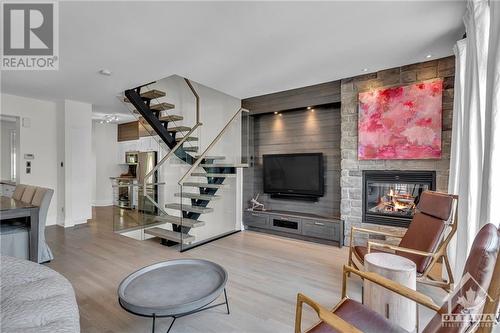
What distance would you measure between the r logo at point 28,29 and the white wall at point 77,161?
2462 millimetres

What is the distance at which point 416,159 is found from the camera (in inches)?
136

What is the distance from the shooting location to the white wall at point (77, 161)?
5184 millimetres

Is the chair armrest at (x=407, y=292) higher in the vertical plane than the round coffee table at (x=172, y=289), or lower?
higher

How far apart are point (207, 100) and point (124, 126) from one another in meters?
4.28

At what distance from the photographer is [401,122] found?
3.54 meters

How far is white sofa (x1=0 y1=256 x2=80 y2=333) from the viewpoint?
92 cm

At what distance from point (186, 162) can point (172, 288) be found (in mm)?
2964

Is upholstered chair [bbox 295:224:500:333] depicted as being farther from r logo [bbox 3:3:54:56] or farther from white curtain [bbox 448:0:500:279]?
r logo [bbox 3:3:54:56]

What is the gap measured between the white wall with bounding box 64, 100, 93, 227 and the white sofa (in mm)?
4460

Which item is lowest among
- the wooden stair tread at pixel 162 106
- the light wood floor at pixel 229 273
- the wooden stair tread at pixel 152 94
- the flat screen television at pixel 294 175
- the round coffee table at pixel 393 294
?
the light wood floor at pixel 229 273

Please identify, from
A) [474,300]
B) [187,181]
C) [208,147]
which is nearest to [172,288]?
[474,300]

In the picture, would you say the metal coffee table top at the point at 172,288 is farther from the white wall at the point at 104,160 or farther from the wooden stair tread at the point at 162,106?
the white wall at the point at 104,160

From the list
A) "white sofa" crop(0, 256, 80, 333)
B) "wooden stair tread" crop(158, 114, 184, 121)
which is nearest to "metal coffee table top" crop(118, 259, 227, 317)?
"white sofa" crop(0, 256, 80, 333)

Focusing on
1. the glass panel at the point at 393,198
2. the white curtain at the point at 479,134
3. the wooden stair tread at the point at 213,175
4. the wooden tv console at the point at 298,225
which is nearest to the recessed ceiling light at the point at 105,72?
the wooden stair tread at the point at 213,175
